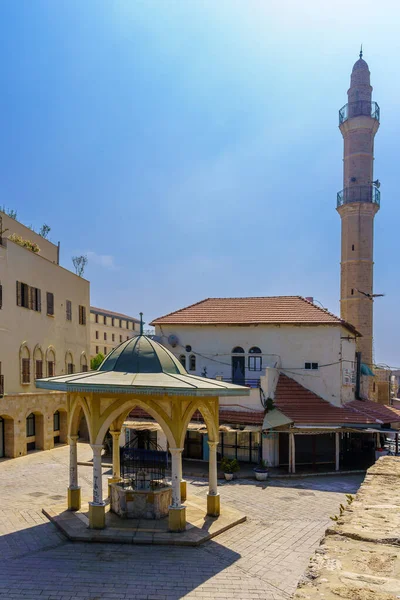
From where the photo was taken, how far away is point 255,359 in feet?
88.2

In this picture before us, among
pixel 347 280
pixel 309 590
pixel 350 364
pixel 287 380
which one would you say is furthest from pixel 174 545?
pixel 347 280

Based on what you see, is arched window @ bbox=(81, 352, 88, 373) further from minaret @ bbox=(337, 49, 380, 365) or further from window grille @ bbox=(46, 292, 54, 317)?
minaret @ bbox=(337, 49, 380, 365)

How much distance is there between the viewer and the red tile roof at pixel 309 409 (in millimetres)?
22562

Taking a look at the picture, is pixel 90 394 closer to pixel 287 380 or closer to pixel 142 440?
pixel 142 440

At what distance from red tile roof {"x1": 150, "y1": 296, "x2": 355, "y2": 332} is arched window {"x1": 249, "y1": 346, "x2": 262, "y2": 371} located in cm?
164

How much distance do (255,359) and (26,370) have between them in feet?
43.9

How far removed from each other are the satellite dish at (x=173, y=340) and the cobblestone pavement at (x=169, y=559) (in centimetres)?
1205

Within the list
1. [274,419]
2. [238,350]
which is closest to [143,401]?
[274,419]

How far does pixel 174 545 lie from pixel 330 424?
11.8 metres

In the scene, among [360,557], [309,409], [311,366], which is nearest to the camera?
[360,557]

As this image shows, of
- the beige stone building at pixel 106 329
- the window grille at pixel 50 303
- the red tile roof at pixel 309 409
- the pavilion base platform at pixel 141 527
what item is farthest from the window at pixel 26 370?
the beige stone building at pixel 106 329

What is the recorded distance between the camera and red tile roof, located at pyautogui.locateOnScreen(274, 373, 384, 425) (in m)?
22.6

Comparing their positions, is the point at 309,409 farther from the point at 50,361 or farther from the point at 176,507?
the point at 50,361

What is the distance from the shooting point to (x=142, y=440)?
2362 cm
